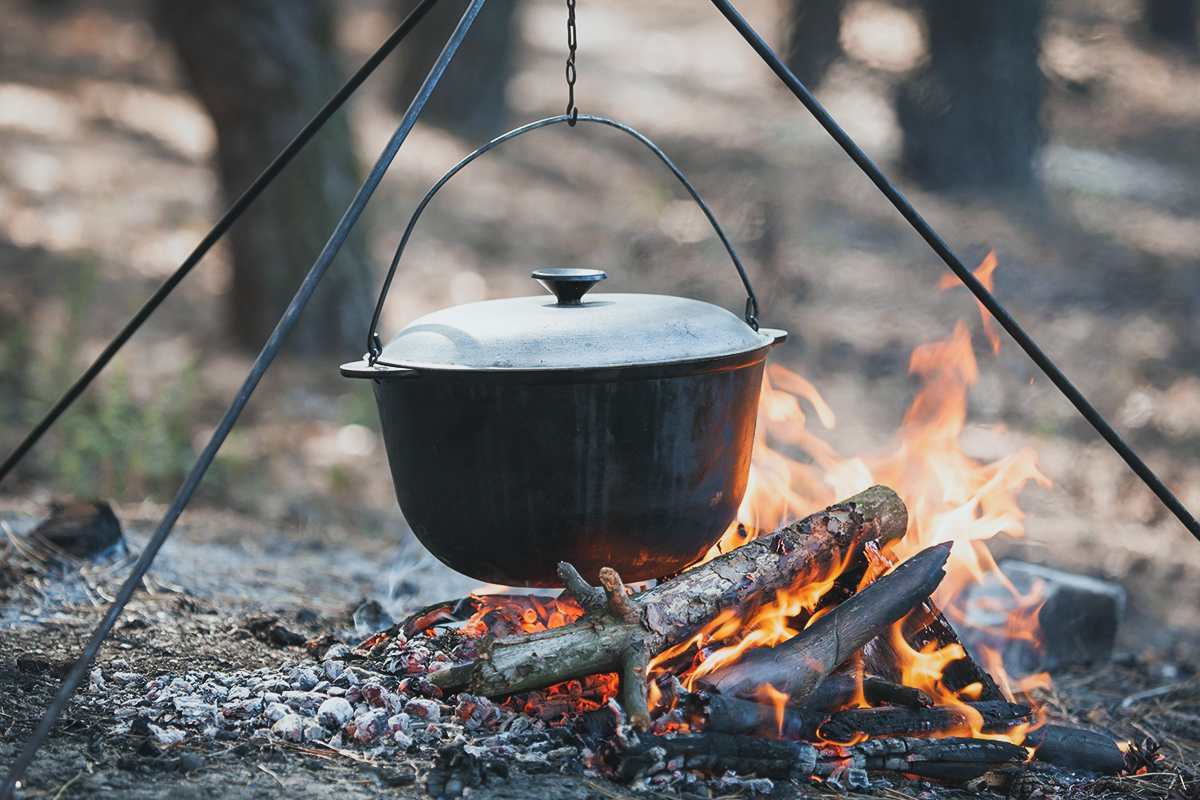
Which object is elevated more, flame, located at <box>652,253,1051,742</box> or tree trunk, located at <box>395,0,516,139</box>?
tree trunk, located at <box>395,0,516,139</box>

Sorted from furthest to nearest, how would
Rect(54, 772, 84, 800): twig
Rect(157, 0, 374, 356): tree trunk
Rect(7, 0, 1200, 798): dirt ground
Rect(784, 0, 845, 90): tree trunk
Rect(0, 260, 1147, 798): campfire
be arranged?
Rect(784, 0, 845, 90): tree trunk, Rect(157, 0, 374, 356): tree trunk, Rect(7, 0, 1200, 798): dirt ground, Rect(0, 260, 1147, 798): campfire, Rect(54, 772, 84, 800): twig

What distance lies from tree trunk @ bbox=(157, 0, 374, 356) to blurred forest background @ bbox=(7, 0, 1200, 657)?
0.06ft

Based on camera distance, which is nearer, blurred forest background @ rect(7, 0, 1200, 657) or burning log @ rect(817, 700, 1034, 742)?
burning log @ rect(817, 700, 1034, 742)

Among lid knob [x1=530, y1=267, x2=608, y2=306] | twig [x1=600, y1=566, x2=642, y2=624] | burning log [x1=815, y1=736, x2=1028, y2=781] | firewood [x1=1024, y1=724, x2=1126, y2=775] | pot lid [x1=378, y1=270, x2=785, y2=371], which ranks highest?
lid knob [x1=530, y1=267, x2=608, y2=306]

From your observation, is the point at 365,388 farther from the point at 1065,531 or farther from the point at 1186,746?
the point at 1186,746

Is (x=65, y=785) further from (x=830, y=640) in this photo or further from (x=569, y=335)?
(x=830, y=640)

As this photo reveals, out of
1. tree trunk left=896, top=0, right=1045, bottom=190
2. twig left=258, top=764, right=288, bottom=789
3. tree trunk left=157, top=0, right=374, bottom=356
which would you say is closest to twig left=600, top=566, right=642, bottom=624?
twig left=258, top=764, right=288, bottom=789

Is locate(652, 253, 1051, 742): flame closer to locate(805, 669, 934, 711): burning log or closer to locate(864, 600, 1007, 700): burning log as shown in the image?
locate(864, 600, 1007, 700): burning log

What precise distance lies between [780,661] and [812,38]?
8.03 metres

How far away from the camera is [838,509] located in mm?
3029

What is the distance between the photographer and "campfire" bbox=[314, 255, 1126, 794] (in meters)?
2.48

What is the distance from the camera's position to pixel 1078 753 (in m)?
2.77

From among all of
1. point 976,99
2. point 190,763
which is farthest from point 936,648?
point 976,99

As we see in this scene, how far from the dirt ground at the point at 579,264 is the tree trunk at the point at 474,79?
33 centimetres
